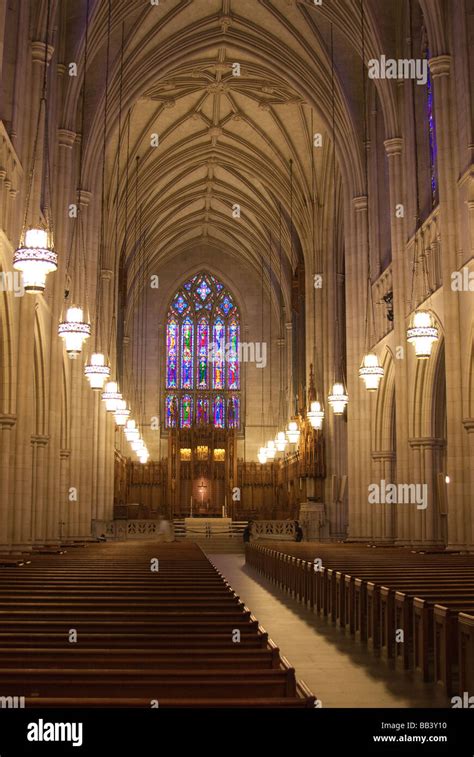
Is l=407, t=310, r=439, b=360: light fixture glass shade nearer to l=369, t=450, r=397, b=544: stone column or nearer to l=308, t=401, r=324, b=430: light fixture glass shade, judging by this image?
l=369, t=450, r=397, b=544: stone column

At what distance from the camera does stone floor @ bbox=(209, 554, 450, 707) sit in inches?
279

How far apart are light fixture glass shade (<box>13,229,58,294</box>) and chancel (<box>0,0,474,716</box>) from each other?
4 centimetres

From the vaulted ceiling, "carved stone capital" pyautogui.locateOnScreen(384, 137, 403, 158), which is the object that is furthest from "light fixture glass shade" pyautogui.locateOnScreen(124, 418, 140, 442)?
"carved stone capital" pyautogui.locateOnScreen(384, 137, 403, 158)

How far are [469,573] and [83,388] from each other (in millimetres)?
18678

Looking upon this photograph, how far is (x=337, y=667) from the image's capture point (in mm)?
8641

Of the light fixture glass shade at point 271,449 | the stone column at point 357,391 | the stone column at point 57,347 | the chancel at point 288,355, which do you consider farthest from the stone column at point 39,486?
the light fixture glass shade at point 271,449

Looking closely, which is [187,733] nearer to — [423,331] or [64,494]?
[423,331]

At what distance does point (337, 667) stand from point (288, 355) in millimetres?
40983

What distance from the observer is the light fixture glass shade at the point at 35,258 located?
12.0 metres

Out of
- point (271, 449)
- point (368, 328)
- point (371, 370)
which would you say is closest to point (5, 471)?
point (371, 370)

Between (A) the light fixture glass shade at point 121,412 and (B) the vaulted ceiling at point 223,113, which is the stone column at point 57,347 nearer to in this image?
(B) the vaulted ceiling at point 223,113

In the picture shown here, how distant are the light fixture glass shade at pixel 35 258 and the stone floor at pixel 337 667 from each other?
603cm

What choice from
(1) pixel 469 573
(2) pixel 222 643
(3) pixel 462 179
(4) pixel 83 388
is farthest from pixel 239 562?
(2) pixel 222 643

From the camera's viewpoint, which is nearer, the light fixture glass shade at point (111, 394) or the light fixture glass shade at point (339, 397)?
the light fixture glass shade at point (111, 394)
